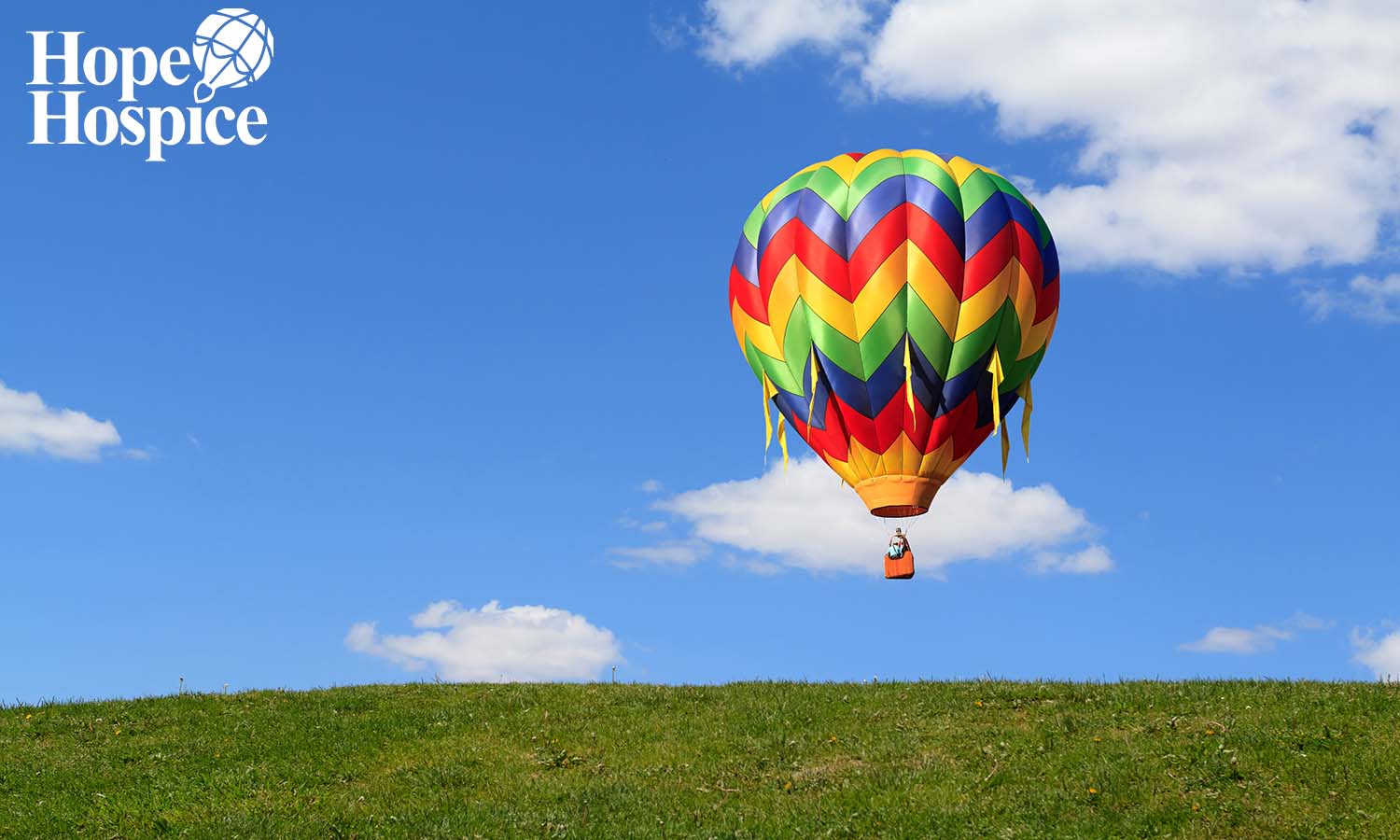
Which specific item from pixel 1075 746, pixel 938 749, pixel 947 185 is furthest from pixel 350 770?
pixel 947 185

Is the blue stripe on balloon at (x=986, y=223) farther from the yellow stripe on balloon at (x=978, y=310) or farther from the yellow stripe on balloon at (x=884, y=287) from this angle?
A: the yellow stripe on balloon at (x=884, y=287)

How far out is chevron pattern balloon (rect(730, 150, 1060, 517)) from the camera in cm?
3584

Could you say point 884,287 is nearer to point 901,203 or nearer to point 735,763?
point 901,203

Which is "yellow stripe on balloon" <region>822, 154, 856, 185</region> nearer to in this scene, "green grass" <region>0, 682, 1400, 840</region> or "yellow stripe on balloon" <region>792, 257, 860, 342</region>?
"yellow stripe on balloon" <region>792, 257, 860, 342</region>

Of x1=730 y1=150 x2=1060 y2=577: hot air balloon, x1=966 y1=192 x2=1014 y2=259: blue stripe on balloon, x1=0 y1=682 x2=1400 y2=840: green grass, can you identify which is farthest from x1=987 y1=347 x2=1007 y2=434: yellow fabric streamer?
x1=0 y1=682 x2=1400 y2=840: green grass

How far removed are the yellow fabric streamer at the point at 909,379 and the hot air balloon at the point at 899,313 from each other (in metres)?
0.04

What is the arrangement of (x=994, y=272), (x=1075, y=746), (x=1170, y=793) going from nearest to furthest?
(x=1170, y=793) < (x=1075, y=746) < (x=994, y=272)

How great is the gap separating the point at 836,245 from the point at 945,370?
3763 mm

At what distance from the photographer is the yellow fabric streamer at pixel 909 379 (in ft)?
118

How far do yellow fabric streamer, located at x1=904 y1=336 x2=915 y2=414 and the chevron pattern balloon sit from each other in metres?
0.04

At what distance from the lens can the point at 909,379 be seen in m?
36.0

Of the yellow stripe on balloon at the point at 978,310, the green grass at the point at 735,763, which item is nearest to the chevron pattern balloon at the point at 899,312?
the yellow stripe on balloon at the point at 978,310

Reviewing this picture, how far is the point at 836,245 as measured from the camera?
119 ft

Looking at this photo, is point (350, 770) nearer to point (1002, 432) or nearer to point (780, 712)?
point (780, 712)
